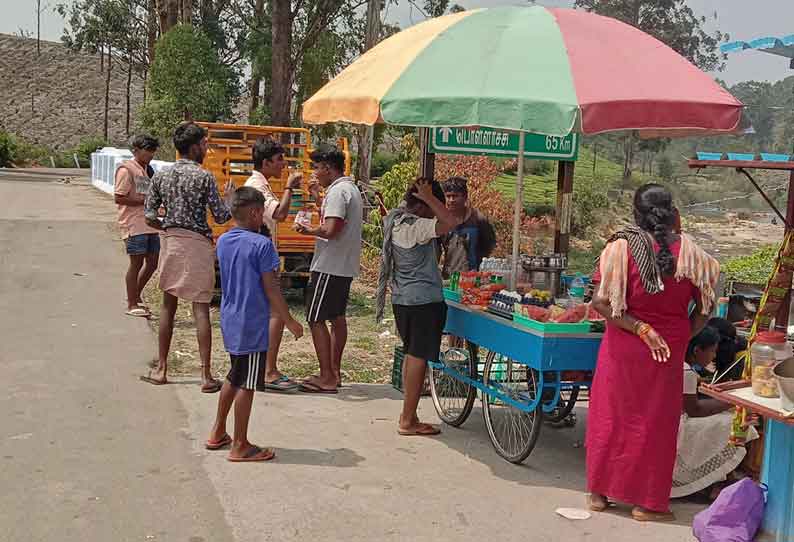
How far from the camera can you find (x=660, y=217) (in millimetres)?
4703

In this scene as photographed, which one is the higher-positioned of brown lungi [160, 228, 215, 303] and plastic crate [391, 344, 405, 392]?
brown lungi [160, 228, 215, 303]

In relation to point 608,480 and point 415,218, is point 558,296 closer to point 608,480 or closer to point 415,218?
point 415,218

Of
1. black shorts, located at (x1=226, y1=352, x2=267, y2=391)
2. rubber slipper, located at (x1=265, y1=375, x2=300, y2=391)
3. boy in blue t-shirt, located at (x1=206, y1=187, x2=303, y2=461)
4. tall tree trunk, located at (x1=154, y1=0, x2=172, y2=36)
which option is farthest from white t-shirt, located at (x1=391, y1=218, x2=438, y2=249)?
tall tree trunk, located at (x1=154, y1=0, x2=172, y2=36)

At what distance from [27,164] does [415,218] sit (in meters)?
46.7

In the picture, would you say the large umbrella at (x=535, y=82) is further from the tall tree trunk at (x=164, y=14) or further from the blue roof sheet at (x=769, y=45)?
the tall tree trunk at (x=164, y=14)

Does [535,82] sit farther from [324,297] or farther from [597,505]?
[324,297]

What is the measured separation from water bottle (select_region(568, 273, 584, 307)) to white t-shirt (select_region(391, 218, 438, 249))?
996 mm

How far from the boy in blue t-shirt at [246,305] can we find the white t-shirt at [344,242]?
57.1 inches

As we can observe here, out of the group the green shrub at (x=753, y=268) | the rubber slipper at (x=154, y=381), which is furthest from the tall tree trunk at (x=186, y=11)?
the rubber slipper at (x=154, y=381)

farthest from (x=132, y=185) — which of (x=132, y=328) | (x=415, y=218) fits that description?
(x=415, y=218)

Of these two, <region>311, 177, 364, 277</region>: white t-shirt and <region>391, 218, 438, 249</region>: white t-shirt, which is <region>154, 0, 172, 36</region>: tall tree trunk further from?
<region>391, 218, 438, 249</region>: white t-shirt

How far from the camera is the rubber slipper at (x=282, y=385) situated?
7211 mm

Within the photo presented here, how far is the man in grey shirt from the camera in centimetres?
682

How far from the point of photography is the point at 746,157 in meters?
5.55
